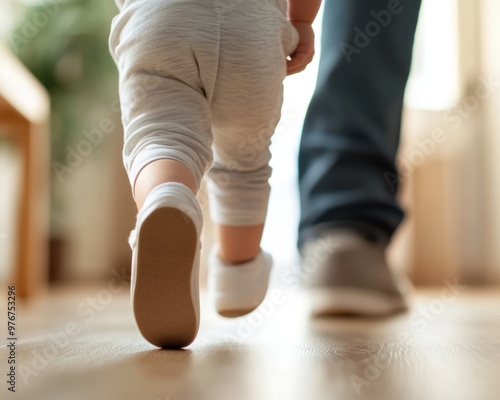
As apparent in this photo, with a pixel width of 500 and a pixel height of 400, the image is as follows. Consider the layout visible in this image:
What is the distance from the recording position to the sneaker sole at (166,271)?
47 centimetres

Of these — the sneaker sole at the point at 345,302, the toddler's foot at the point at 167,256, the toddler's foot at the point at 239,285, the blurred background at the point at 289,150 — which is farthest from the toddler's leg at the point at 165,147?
the blurred background at the point at 289,150

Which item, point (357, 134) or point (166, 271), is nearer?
point (166, 271)

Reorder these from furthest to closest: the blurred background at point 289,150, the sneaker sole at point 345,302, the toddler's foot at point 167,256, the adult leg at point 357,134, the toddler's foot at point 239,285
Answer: the blurred background at point 289,150
the adult leg at point 357,134
the sneaker sole at point 345,302
the toddler's foot at point 239,285
the toddler's foot at point 167,256

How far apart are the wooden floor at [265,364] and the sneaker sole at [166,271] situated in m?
0.03

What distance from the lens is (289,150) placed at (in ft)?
8.97

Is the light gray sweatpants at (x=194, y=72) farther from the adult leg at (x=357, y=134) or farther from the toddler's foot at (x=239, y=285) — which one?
the adult leg at (x=357, y=134)

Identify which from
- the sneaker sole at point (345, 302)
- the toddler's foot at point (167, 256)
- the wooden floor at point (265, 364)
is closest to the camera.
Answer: the wooden floor at point (265, 364)

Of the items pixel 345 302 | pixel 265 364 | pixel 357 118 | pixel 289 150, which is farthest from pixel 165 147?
pixel 289 150

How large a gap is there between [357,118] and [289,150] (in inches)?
64.1

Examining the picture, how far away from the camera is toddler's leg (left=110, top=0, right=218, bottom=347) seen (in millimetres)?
480

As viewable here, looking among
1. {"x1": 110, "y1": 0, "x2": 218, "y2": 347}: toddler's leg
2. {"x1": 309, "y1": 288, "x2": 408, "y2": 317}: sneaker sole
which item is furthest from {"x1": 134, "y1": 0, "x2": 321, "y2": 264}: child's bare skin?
{"x1": 309, "y1": 288, "x2": 408, "y2": 317}: sneaker sole

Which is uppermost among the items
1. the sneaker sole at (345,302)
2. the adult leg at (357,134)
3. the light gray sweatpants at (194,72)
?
the light gray sweatpants at (194,72)

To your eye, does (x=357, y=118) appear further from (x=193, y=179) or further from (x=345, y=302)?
(x=193, y=179)

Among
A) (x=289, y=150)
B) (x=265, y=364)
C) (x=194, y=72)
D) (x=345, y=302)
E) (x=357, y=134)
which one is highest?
(x=194, y=72)
